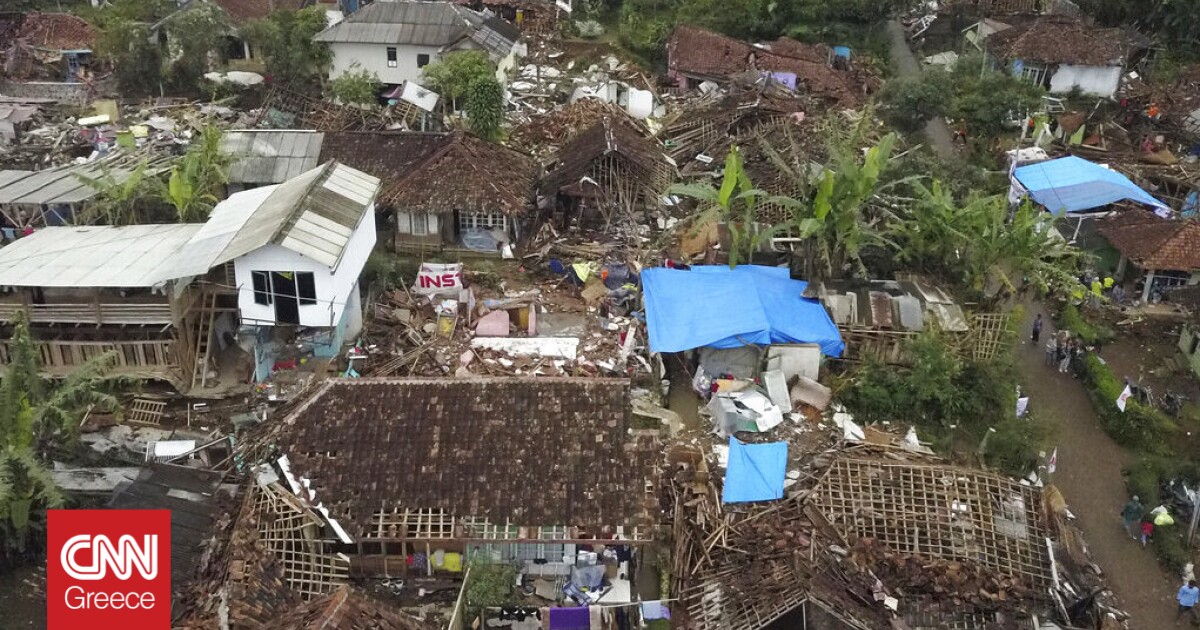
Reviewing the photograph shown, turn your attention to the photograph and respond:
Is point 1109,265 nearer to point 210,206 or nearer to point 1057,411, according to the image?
point 1057,411

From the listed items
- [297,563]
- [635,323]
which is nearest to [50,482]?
[297,563]

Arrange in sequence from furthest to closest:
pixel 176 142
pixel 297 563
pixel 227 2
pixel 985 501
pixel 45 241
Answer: pixel 227 2, pixel 176 142, pixel 45 241, pixel 985 501, pixel 297 563

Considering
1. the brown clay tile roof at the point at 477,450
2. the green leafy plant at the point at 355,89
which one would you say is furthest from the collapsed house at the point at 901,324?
the green leafy plant at the point at 355,89

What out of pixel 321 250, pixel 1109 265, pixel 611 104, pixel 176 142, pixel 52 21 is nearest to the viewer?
pixel 321 250

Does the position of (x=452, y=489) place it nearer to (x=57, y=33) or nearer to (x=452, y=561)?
(x=452, y=561)

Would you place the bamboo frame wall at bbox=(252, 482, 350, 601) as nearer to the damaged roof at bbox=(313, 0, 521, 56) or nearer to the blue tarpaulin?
the blue tarpaulin

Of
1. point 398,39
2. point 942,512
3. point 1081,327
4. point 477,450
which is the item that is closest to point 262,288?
point 477,450
